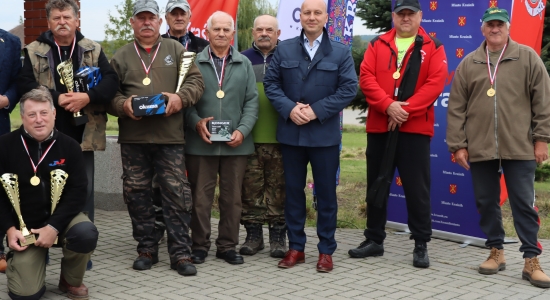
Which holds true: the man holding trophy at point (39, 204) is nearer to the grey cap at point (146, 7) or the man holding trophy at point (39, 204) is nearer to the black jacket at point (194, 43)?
the grey cap at point (146, 7)

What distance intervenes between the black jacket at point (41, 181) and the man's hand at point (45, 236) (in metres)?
0.05

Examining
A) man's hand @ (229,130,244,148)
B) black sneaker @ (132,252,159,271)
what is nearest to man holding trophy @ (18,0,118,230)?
black sneaker @ (132,252,159,271)

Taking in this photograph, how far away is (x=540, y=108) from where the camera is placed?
5719 millimetres

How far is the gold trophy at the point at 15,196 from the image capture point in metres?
5.00

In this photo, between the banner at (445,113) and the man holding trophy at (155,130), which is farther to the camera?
the banner at (445,113)

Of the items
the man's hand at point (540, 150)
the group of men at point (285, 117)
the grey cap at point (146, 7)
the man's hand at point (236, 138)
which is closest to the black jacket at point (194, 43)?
the group of men at point (285, 117)

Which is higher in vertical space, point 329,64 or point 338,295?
point 329,64

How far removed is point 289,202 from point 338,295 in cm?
113

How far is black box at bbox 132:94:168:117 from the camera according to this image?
A: 5.66 metres

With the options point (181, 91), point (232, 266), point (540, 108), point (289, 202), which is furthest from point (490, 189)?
point (181, 91)

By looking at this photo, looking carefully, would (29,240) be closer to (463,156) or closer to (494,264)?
(463,156)

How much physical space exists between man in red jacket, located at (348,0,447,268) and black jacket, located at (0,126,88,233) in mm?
2462

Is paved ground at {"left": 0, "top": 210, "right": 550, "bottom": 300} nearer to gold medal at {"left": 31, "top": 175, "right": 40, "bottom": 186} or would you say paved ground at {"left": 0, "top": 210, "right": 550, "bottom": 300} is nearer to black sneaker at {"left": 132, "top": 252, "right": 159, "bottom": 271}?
black sneaker at {"left": 132, "top": 252, "right": 159, "bottom": 271}

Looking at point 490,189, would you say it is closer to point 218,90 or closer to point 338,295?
point 338,295
